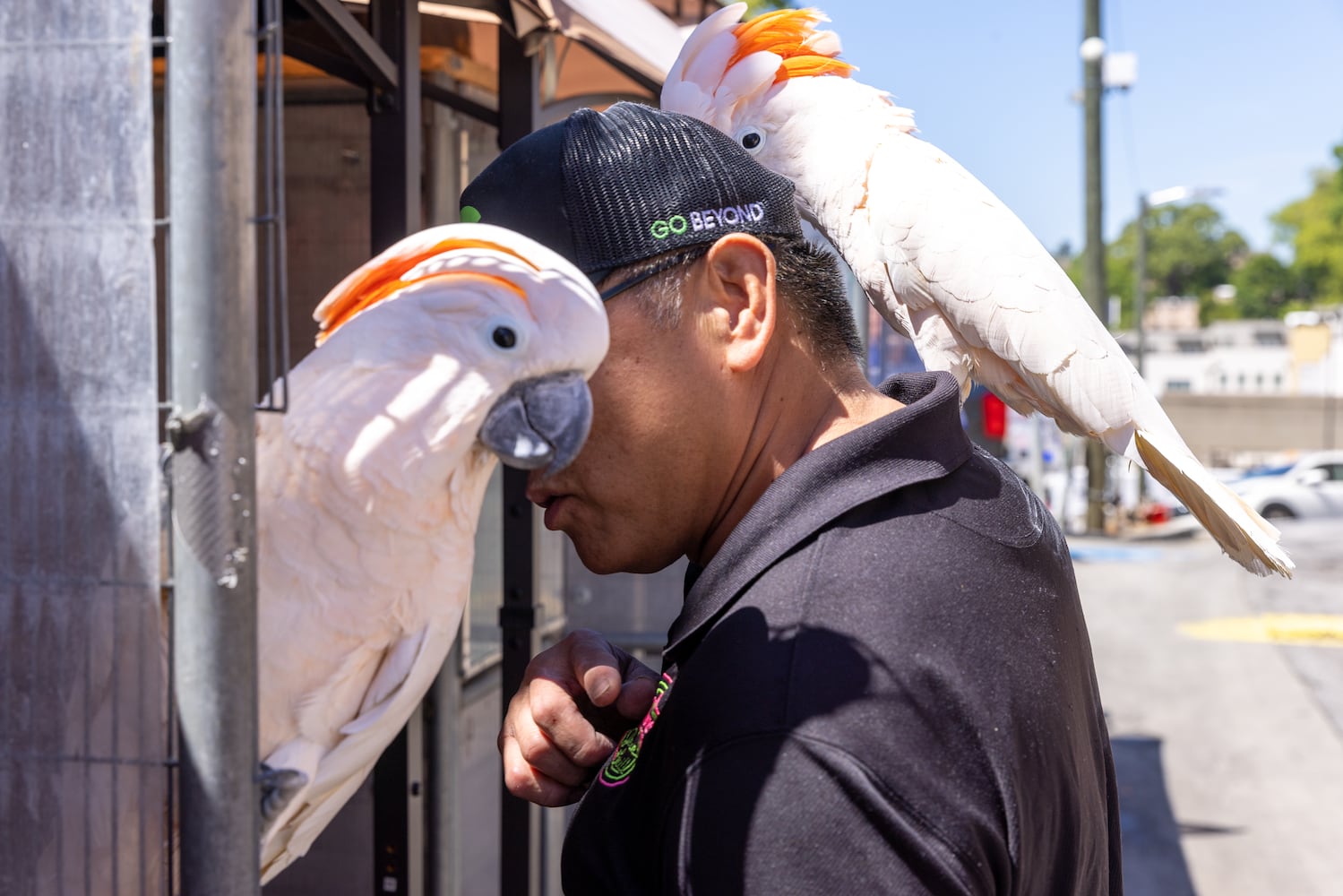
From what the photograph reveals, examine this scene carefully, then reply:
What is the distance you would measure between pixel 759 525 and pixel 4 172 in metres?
0.64

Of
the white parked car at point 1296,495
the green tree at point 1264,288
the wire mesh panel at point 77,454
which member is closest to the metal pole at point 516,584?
the wire mesh panel at point 77,454

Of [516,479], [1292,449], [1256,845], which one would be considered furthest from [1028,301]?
[1292,449]

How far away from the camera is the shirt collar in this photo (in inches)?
36.6

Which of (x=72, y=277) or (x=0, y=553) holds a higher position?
(x=72, y=277)

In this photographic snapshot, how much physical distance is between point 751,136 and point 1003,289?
594mm

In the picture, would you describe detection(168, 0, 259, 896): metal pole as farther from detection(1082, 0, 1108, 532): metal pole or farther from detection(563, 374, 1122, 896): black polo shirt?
detection(1082, 0, 1108, 532): metal pole

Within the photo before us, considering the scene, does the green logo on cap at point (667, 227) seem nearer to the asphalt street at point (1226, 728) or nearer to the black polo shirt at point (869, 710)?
the black polo shirt at point (869, 710)

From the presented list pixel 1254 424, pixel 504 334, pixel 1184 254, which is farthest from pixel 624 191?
pixel 1184 254

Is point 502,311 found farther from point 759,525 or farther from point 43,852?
point 43,852

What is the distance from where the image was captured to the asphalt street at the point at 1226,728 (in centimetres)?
405

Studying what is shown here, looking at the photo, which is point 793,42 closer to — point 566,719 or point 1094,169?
point 566,719

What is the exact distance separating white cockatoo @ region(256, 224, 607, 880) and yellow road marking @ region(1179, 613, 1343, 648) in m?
7.75

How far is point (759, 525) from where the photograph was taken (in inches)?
37.5

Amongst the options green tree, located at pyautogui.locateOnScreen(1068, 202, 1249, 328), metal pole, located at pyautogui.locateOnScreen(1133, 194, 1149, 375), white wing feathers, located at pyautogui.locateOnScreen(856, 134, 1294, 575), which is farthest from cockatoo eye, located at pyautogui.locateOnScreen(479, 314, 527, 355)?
green tree, located at pyautogui.locateOnScreen(1068, 202, 1249, 328)
